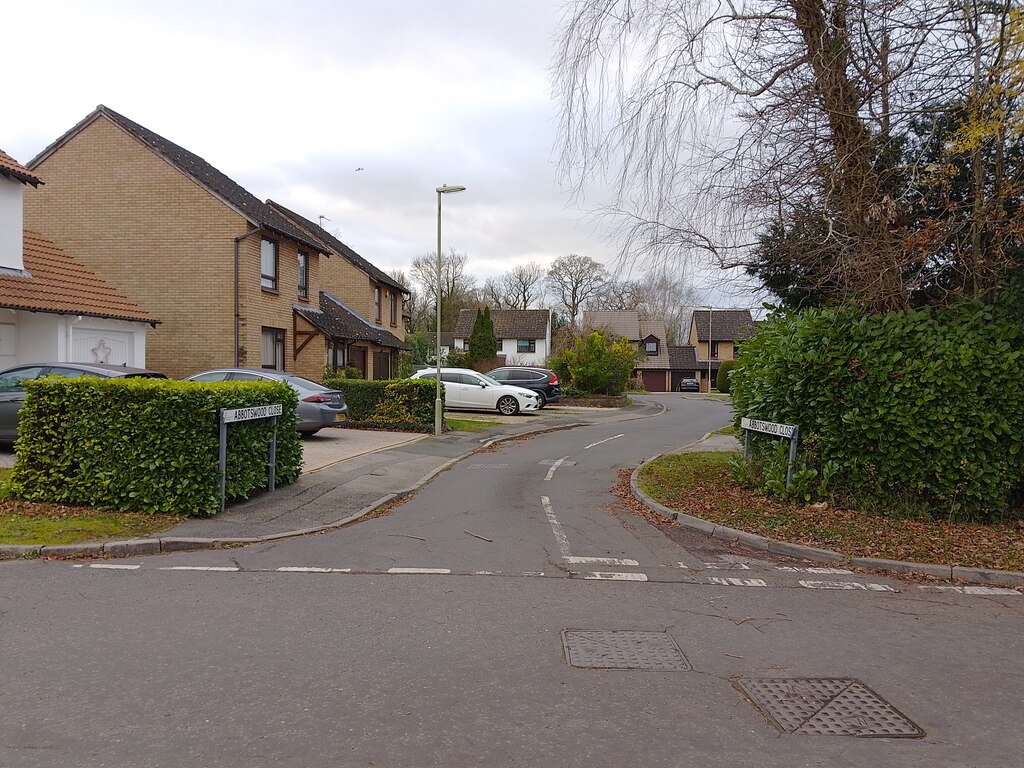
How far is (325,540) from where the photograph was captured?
26.0ft

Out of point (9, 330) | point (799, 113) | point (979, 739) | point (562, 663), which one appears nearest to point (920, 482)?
point (799, 113)

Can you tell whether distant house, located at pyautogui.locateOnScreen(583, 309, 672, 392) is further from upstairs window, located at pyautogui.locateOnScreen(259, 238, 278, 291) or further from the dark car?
upstairs window, located at pyautogui.locateOnScreen(259, 238, 278, 291)

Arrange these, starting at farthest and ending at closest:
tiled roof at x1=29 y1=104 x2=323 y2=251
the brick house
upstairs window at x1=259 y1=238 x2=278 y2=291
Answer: upstairs window at x1=259 y1=238 x2=278 y2=291 < tiled roof at x1=29 y1=104 x2=323 y2=251 < the brick house

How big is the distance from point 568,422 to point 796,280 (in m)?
14.7

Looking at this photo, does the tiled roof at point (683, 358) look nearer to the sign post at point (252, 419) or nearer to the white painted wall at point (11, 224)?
the white painted wall at point (11, 224)

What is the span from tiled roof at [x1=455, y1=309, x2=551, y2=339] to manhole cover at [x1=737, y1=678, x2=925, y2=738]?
219ft

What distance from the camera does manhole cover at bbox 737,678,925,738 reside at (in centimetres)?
373

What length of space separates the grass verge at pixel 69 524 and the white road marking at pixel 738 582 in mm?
5781

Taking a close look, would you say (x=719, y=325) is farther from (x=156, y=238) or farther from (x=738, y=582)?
(x=738, y=582)

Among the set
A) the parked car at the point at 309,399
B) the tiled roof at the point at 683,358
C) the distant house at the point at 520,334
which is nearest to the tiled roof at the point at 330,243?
the parked car at the point at 309,399

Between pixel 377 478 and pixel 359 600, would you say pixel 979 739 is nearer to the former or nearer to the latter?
pixel 359 600

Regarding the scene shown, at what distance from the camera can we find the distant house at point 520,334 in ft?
233

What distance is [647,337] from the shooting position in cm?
7669

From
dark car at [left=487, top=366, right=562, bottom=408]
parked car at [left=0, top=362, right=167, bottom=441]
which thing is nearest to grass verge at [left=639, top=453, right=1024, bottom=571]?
parked car at [left=0, top=362, right=167, bottom=441]
